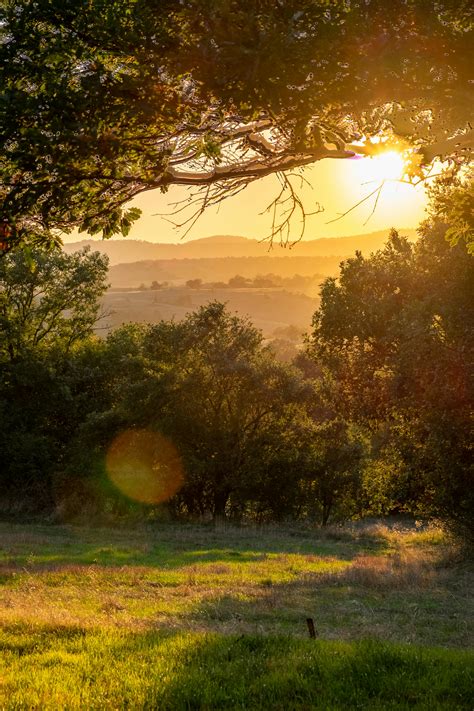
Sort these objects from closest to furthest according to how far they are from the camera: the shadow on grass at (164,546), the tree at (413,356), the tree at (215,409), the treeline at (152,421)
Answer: the tree at (413,356)
the shadow on grass at (164,546)
the treeline at (152,421)
the tree at (215,409)

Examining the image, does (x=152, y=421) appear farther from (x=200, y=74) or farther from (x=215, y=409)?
(x=200, y=74)

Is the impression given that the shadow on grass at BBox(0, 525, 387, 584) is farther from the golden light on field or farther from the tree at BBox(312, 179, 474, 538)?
the tree at BBox(312, 179, 474, 538)

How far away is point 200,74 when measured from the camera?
7113mm

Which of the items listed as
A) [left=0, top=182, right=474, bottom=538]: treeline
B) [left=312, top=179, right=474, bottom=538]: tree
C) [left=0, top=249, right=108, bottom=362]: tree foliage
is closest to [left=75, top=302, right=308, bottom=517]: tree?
[left=0, top=182, right=474, bottom=538]: treeline

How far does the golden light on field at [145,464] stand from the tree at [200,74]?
32153 millimetres

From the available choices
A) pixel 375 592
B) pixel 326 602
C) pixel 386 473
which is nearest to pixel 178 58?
pixel 326 602

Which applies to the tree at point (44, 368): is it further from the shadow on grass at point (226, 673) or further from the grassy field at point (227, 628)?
the shadow on grass at point (226, 673)

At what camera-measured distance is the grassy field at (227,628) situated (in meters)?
7.29

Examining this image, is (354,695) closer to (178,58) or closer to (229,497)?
(178,58)

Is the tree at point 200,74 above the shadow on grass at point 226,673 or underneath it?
above

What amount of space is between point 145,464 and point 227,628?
28.7 meters

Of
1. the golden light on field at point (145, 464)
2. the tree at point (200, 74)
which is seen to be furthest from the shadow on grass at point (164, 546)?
the tree at point (200, 74)

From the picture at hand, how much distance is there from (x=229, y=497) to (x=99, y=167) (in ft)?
122

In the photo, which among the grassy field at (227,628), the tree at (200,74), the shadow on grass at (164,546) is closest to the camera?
the tree at (200,74)
